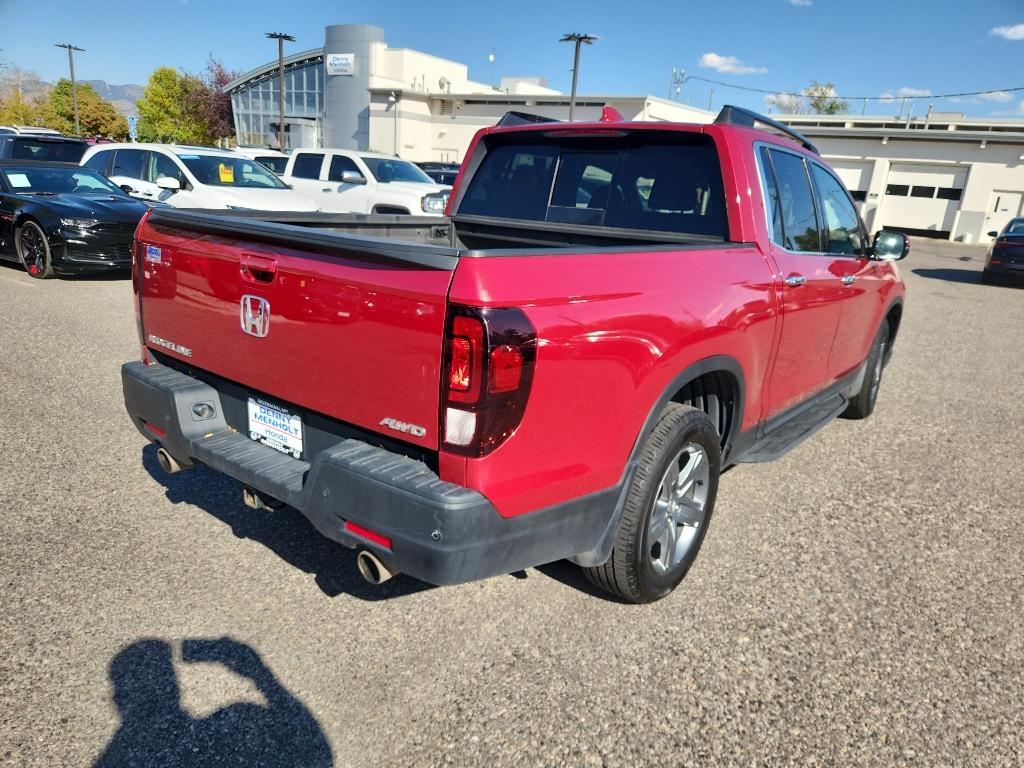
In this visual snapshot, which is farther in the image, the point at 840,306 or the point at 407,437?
the point at 840,306

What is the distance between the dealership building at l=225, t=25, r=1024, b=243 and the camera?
31.7 m

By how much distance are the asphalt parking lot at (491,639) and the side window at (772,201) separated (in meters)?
1.50

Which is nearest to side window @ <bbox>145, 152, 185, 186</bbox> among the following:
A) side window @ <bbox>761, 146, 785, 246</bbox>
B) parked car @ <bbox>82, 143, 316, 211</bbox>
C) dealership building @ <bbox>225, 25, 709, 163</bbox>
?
parked car @ <bbox>82, 143, 316, 211</bbox>

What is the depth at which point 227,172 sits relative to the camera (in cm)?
1173

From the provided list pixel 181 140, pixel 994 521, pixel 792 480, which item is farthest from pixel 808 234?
pixel 181 140

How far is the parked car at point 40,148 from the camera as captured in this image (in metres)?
13.5

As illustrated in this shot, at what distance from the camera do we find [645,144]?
3781mm

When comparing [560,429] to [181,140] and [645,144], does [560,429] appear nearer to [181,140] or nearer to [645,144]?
[645,144]

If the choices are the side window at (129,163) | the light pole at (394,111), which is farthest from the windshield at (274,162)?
the light pole at (394,111)

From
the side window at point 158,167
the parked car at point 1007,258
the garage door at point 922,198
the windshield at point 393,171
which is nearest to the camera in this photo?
the side window at point 158,167

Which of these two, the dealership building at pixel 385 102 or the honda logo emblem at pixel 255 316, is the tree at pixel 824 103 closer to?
the dealership building at pixel 385 102

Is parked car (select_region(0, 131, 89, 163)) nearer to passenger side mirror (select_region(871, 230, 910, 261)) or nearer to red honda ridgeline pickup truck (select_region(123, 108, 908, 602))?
red honda ridgeline pickup truck (select_region(123, 108, 908, 602))

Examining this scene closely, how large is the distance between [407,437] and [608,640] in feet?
4.02

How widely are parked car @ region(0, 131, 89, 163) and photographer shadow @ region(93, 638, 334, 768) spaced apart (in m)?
13.8
